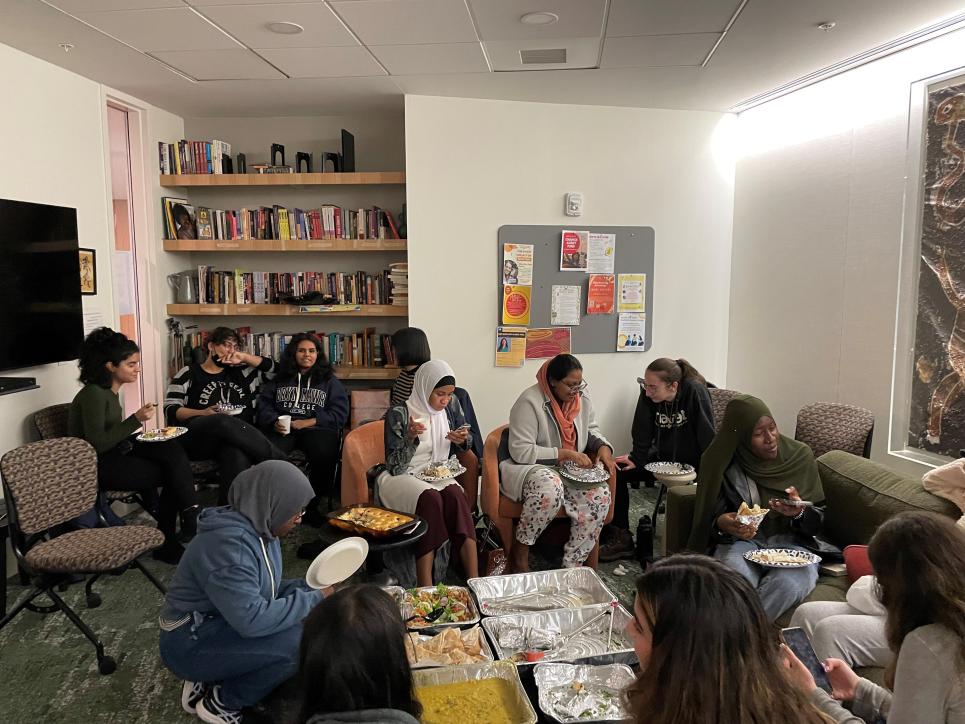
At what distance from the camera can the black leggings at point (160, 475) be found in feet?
12.5

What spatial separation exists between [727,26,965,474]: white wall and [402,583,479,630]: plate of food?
2587 mm

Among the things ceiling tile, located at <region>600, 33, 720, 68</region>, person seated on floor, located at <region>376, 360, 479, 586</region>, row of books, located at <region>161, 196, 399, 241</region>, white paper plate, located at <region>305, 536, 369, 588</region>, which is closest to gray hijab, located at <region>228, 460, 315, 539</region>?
white paper plate, located at <region>305, 536, 369, 588</region>

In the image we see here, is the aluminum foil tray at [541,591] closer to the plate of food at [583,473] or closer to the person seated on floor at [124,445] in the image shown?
the plate of food at [583,473]

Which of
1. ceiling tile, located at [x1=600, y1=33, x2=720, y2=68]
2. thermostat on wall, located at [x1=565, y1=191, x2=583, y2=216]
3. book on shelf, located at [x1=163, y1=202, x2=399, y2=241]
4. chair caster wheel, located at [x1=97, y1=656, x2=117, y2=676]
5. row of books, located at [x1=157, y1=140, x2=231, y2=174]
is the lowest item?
chair caster wheel, located at [x1=97, y1=656, x2=117, y2=676]

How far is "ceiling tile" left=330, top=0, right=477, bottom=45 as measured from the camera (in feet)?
10.3

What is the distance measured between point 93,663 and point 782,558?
283 cm

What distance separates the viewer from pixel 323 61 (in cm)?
402

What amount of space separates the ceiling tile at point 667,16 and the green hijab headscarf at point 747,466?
1770 mm

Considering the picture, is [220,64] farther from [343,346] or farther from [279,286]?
[343,346]

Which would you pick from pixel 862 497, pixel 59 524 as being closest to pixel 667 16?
pixel 862 497

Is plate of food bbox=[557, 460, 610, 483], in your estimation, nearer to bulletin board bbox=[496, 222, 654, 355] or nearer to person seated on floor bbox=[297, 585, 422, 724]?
bulletin board bbox=[496, 222, 654, 355]

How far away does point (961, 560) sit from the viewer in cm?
158

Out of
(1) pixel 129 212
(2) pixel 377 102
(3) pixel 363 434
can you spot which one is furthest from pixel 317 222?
(3) pixel 363 434

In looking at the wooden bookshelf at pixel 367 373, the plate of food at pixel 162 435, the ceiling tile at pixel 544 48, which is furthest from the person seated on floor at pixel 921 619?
the wooden bookshelf at pixel 367 373
